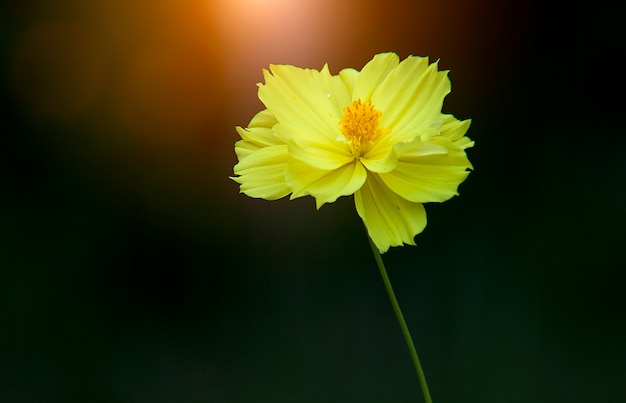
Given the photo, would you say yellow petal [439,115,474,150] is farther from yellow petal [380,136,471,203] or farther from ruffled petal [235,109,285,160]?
ruffled petal [235,109,285,160]

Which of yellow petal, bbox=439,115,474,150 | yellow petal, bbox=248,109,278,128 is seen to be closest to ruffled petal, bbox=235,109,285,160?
yellow petal, bbox=248,109,278,128

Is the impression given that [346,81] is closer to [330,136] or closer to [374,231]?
[330,136]

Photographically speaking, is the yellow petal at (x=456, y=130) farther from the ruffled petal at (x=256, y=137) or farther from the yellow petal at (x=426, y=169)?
the ruffled petal at (x=256, y=137)

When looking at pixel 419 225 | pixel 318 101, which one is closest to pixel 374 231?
pixel 419 225

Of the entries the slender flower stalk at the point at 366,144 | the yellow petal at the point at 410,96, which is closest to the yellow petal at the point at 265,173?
the slender flower stalk at the point at 366,144

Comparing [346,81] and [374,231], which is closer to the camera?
[374,231]
